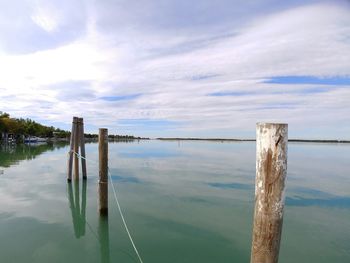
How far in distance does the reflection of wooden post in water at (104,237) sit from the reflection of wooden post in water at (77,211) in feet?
1.57

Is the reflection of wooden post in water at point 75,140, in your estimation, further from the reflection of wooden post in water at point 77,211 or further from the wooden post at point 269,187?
the wooden post at point 269,187

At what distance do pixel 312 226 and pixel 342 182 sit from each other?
9.86 meters

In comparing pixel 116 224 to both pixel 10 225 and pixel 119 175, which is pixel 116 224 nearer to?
pixel 10 225

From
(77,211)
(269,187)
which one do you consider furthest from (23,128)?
(269,187)

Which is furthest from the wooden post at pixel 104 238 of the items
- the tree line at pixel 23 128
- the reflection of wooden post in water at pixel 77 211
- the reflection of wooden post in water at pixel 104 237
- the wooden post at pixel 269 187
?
the tree line at pixel 23 128

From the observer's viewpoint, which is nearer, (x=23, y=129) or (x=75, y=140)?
(x=75, y=140)

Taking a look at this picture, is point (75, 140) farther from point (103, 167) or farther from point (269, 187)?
point (269, 187)

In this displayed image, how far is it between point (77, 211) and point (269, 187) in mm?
8033

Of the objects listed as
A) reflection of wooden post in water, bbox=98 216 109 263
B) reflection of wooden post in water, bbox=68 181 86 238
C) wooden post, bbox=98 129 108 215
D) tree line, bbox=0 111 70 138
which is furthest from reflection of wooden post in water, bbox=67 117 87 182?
tree line, bbox=0 111 70 138

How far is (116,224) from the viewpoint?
27.7 feet

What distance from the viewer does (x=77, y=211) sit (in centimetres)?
992

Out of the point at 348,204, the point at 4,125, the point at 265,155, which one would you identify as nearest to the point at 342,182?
the point at 348,204

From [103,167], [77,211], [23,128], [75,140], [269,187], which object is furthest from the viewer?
[23,128]

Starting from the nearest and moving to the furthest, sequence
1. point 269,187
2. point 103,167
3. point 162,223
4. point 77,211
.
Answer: point 269,187, point 103,167, point 162,223, point 77,211
